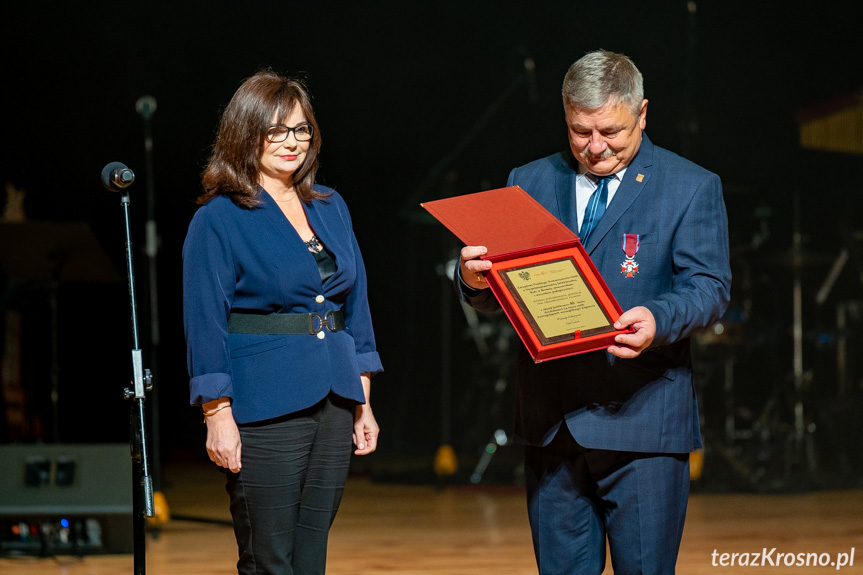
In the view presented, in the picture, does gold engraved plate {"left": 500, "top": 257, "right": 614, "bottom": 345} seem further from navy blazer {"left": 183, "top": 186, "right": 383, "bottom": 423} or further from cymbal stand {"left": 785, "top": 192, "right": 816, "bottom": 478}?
cymbal stand {"left": 785, "top": 192, "right": 816, "bottom": 478}

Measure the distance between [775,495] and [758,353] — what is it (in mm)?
1642

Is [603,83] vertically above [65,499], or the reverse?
[603,83]

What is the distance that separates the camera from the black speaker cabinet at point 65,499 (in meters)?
3.56

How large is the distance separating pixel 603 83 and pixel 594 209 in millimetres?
238

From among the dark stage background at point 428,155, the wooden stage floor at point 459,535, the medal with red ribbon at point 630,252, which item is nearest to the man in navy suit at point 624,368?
the medal with red ribbon at point 630,252

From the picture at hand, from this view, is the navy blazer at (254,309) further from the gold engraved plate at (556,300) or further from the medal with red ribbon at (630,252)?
the medal with red ribbon at (630,252)

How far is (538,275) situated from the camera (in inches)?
66.1

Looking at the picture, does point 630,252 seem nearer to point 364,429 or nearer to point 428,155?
point 364,429

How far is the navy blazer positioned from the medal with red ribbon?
0.58 meters

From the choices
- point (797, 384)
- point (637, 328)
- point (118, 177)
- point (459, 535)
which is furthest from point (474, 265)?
point (797, 384)

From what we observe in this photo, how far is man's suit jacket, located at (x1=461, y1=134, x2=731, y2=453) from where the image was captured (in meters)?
1.73

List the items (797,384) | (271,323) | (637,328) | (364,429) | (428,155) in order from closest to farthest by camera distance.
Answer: (637,328)
(271,323)
(364,429)
(797,384)
(428,155)

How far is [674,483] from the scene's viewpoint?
5.82ft

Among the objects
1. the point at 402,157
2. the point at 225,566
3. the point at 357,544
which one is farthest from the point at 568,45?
the point at 225,566
